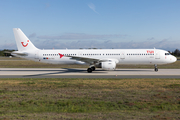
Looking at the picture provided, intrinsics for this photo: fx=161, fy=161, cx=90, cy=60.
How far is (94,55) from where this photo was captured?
2995 centimetres

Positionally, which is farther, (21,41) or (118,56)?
(21,41)

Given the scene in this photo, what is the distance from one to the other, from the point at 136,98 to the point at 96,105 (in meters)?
3.07

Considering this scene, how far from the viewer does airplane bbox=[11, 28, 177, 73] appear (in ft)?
94.1

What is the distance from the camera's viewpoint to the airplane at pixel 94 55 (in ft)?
94.1

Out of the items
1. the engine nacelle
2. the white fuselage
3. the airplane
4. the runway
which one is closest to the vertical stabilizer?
the airplane

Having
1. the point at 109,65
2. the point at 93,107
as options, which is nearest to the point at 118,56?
the point at 109,65

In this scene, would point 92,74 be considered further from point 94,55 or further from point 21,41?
point 21,41

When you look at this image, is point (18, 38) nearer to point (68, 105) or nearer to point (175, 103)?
point (68, 105)

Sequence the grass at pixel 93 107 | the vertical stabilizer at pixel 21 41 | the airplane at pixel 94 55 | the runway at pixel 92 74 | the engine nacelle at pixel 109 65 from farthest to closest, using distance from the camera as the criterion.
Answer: the vertical stabilizer at pixel 21 41
the airplane at pixel 94 55
the engine nacelle at pixel 109 65
the runway at pixel 92 74
the grass at pixel 93 107

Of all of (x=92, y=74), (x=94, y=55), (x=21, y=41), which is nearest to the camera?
(x=92, y=74)

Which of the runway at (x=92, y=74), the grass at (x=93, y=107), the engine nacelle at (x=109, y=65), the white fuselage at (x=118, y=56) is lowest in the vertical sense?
the grass at (x=93, y=107)

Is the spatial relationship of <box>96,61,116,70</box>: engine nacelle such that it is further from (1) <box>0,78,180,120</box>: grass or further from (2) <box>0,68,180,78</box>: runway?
(1) <box>0,78,180,120</box>: grass

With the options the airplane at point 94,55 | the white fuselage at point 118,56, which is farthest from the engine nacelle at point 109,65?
the white fuselage at point 118,56

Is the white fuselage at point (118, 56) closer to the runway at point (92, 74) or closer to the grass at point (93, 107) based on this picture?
the runway at point (92, 74)
